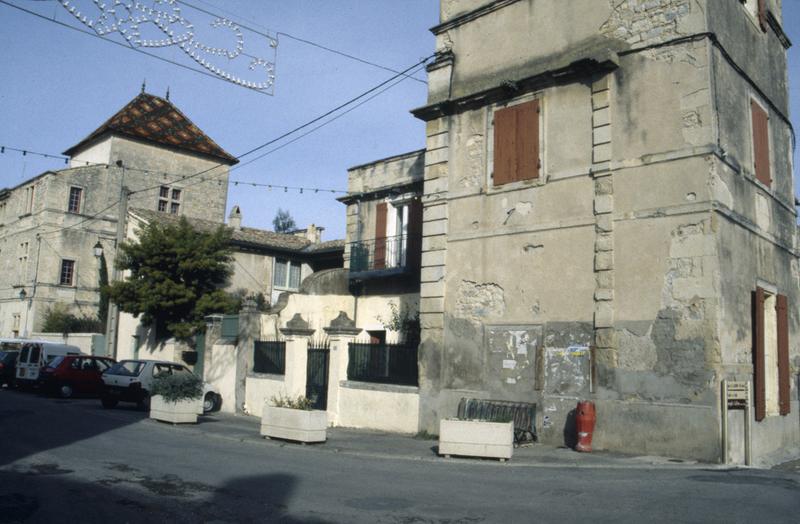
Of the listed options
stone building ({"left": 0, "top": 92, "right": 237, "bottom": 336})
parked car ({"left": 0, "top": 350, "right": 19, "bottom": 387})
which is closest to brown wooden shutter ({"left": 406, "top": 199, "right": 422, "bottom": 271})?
parked car ({"left": 0, "top": 350, "right": 19, "bottom": 387})

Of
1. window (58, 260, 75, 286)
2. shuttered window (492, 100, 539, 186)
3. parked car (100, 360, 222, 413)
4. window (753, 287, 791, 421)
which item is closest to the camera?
window (753, 287, 791, 421)

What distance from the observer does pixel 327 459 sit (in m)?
11.6

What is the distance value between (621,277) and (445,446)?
4699mm

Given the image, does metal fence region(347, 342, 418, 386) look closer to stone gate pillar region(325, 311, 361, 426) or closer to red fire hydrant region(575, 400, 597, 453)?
stone gate pillar region(325, 311, 361, 426)

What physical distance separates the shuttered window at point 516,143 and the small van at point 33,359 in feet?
58.0

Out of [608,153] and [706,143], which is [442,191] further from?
[706,143]

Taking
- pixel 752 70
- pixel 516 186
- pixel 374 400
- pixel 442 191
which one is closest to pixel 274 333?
pixel 374 400

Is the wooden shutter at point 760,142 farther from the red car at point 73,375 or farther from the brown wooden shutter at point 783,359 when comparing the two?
the red car at point 73,375

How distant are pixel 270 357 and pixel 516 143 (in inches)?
382

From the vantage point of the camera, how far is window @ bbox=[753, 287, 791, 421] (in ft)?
43.5

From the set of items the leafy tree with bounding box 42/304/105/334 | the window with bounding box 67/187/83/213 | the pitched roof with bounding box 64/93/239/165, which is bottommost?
the leafy tree with bounding box 42/304/105/334

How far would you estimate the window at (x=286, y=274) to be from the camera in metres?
29.9

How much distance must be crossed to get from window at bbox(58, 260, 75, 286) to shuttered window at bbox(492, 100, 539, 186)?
96.0 feet

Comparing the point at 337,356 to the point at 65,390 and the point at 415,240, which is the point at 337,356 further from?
the point at 65,390
